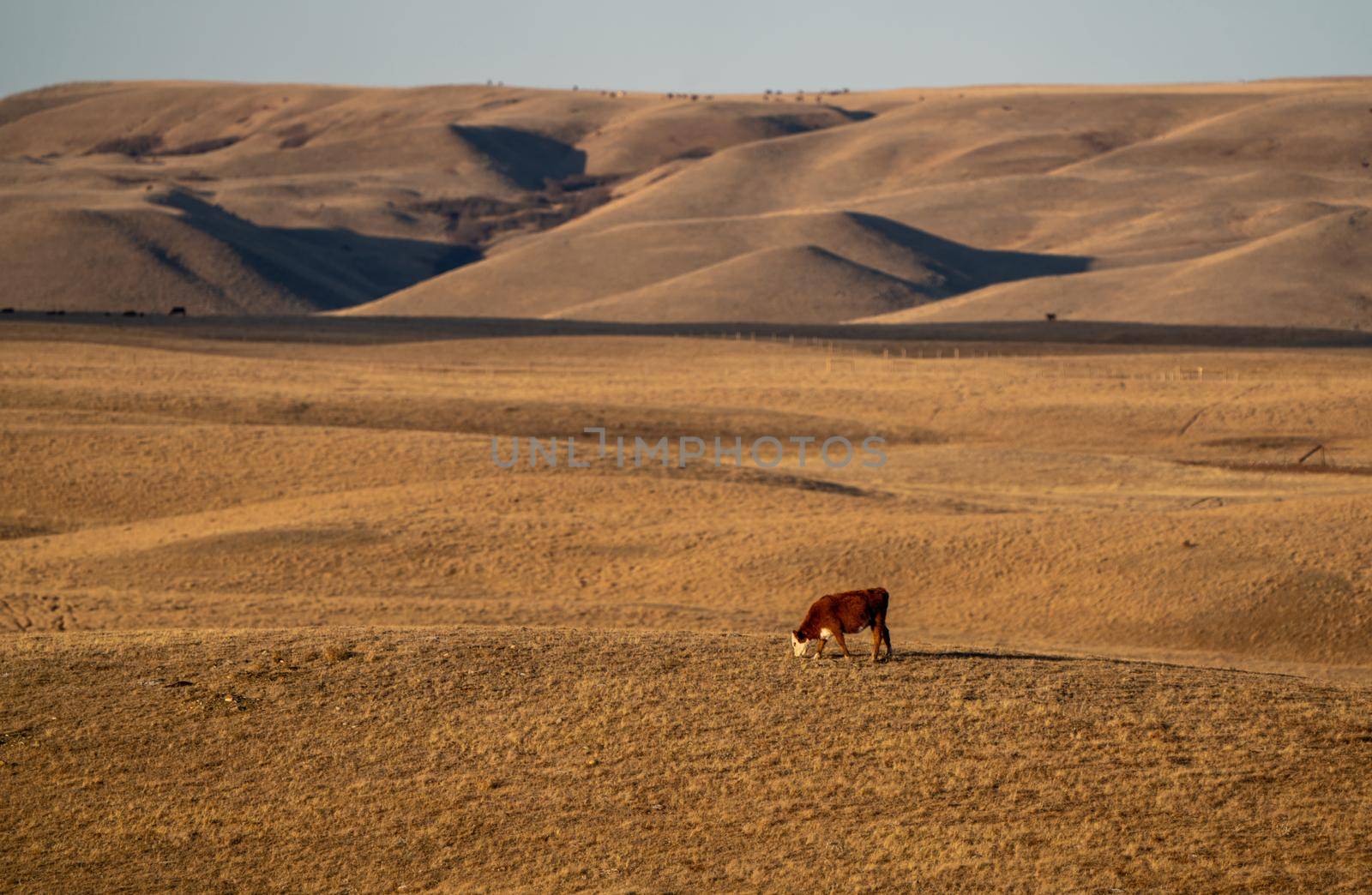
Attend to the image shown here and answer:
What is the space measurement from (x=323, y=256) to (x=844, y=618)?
135 meters

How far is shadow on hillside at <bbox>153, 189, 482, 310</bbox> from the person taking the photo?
127 meters

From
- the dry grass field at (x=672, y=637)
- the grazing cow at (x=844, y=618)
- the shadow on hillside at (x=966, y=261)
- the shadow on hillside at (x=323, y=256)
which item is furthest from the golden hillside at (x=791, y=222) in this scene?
the grazing cow at (x=844, y=618)

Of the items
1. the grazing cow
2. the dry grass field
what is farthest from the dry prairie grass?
the grazing cow

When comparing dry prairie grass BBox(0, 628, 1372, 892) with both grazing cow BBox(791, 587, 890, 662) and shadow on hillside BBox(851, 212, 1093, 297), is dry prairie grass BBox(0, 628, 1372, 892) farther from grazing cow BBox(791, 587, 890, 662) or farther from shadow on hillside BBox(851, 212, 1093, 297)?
shadow on hillside BBox(851, 212, 1093, 297)

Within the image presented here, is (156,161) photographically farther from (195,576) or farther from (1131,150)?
(195,576)

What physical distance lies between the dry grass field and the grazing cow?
0.29m

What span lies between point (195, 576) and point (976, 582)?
38.7ft

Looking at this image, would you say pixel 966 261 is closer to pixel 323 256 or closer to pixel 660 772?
pixel 323 256

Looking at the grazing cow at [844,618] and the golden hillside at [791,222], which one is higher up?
the golden hillside at [791,222]

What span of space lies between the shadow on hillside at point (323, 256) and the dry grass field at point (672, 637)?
3177 inches

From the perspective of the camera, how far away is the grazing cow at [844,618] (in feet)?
43.7

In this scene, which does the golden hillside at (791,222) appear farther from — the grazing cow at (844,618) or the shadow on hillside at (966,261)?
the grazing cow at (844,618)

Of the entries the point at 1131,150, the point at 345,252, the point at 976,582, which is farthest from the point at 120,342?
the point at 1131,150

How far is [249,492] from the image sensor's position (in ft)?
97.2
